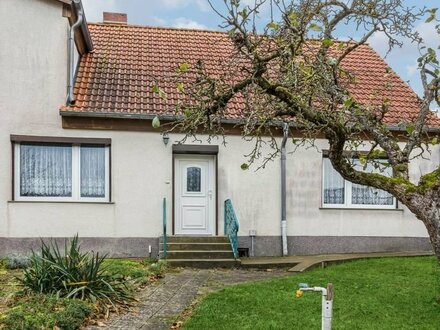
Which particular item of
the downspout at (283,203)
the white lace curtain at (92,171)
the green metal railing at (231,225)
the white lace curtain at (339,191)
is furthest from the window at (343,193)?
the white lace curtain at (92,171)

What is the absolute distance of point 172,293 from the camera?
8586 millimetres

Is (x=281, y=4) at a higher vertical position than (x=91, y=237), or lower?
higher

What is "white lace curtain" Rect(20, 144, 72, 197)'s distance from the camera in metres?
12.5

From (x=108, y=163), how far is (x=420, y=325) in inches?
333

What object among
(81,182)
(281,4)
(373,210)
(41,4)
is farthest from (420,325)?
(41,4)

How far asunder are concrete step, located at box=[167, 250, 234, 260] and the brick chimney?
925cm

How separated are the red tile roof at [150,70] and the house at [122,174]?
0.06 meters

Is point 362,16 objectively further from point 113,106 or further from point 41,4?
point 41,4

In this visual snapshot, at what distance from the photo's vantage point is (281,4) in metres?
6.66

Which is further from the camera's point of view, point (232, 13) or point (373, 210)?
point (373, 210)

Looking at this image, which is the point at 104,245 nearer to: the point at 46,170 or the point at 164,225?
the point at 164,225

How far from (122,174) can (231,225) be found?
295 cm

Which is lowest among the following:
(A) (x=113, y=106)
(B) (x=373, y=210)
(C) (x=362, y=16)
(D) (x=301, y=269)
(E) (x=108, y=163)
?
(D) (x=301, y=269)

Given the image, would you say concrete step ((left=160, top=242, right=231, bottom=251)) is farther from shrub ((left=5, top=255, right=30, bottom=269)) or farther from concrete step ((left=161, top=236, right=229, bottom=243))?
shrub ((left=5, top=255, right=30, bottom=269))
